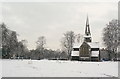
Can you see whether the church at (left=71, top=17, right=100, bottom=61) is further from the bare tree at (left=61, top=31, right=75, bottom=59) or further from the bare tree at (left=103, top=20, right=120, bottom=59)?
the bare tree at (left=103, top=20, right=120, bottom=59)

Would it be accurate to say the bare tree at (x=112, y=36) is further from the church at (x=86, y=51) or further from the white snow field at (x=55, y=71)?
the white snow field at (x=55, y=71)

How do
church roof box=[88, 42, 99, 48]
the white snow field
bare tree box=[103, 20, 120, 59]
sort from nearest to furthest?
the white snow field
bare tree box=[103, 20, 120, 59]
church roof box=[88, 42, 99, 48]

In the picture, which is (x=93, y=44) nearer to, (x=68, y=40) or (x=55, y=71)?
(x=68, y=40)

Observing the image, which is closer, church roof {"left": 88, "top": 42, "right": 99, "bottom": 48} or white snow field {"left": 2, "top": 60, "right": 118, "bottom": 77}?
white snow field {"left": 2, "top": 60, "right": 118, "bottom": 77}

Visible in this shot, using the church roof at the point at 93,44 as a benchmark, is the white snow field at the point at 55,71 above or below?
below

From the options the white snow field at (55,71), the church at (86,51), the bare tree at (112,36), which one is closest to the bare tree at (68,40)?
the church at (86,51)

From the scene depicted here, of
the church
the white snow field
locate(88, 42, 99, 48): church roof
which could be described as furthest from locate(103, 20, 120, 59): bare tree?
the white snow field

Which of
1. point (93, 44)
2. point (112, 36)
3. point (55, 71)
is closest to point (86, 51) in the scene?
point (93, 44)

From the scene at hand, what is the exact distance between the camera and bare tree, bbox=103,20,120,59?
6794cm

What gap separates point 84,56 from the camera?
83.0m

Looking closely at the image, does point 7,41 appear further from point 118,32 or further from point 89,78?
point 89,78

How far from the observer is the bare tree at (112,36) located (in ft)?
223

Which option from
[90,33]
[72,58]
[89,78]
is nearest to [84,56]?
[72,58]

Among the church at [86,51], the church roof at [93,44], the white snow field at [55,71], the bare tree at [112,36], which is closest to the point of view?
the white snow field at [55,71]
